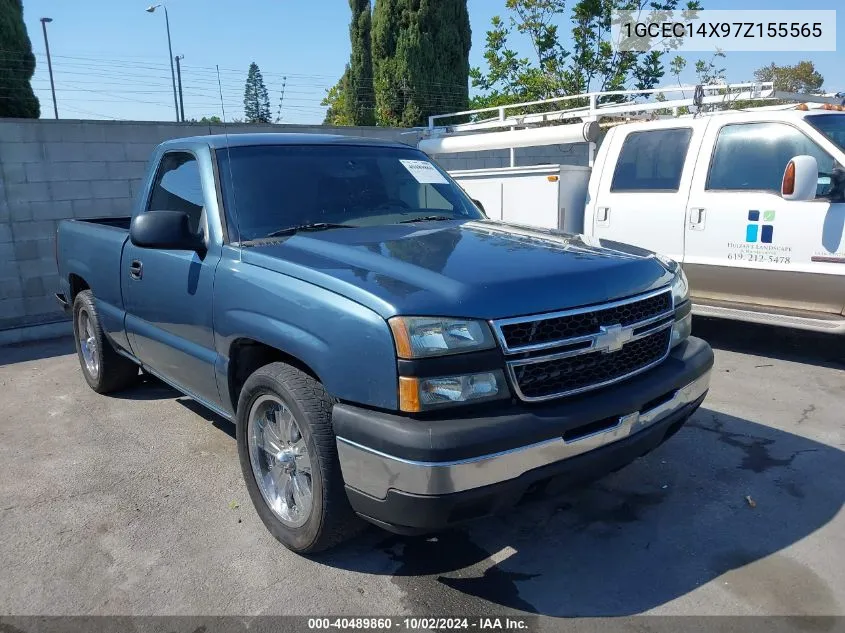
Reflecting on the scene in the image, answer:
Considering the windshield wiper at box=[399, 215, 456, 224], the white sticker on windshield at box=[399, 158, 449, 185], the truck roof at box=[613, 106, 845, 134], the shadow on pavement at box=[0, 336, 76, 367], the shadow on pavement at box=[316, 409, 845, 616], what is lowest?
the shadow on pavement at box=[0, 336, 76, 367]

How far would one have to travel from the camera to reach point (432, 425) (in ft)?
8.06

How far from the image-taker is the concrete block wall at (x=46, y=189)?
321 inches

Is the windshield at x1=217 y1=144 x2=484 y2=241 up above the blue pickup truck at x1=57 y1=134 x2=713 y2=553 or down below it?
above

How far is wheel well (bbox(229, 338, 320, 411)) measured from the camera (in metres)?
3.23

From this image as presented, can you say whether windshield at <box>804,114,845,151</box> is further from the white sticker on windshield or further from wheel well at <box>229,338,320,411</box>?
wheel well at <box>229,338,320,411</box>

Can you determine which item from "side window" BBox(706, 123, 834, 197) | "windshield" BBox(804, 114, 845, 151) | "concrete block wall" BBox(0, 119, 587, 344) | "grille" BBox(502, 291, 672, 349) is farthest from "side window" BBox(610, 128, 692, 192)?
"concrete block wall" BBox(0, 119, 587, 344)

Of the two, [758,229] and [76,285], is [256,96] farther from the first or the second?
[758,229]

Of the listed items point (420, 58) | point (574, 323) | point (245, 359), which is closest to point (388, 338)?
point (574, 323)

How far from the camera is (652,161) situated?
654 centimetres

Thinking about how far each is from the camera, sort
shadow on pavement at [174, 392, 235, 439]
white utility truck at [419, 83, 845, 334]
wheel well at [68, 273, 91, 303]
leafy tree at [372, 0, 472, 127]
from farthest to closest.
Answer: leafy tree at [372, 0, 472, 127] → wheel well at [68, 273, 91, 303] → white utility truck at [419, 83, 845, 334] → shadow on pavement at [174, 392, 235, 439]

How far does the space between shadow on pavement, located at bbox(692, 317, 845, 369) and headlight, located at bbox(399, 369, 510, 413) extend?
4.48m

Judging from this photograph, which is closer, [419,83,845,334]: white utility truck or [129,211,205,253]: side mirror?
[129,211,205,253]: side mirror

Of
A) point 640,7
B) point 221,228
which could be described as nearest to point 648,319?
point 221,228

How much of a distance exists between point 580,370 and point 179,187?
8.93 feet
